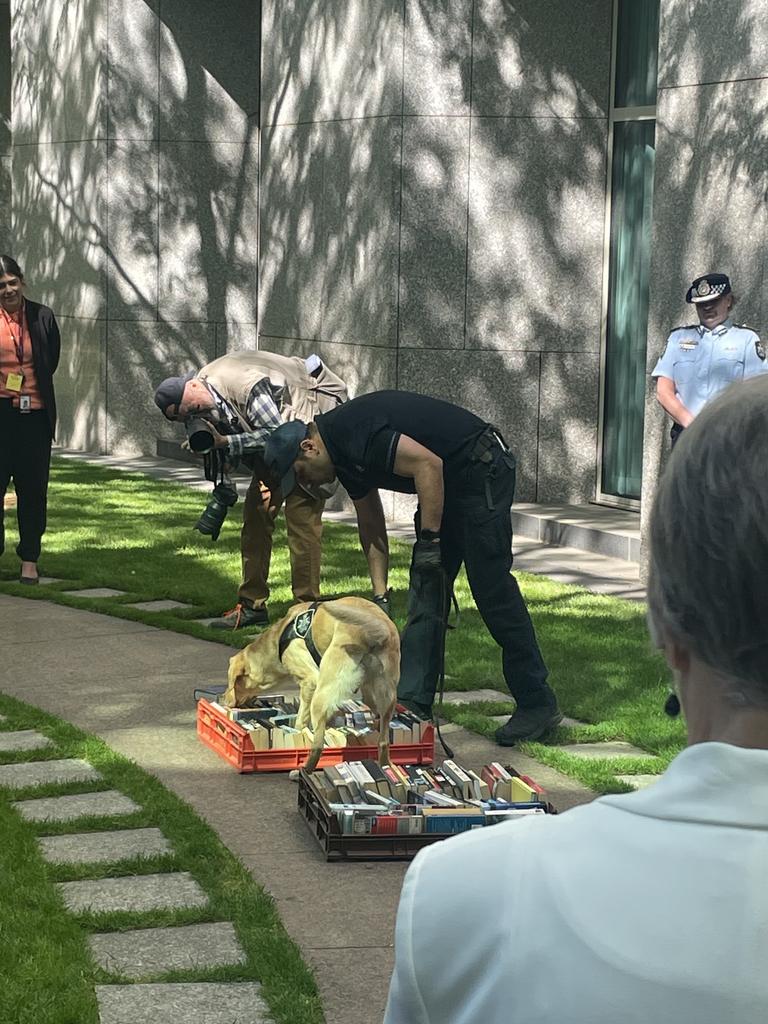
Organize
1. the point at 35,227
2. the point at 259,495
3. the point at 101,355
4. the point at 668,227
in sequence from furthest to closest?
the point at 35,227 → the point at 101,355 → the point at 668,227 → the point at 259,495

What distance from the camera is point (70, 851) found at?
5805 millimetres

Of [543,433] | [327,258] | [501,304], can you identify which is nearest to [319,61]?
[327,258]

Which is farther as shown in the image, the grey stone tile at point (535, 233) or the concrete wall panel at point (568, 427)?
the concrete wall panel at point (568, 427)

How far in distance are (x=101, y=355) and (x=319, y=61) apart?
565cm

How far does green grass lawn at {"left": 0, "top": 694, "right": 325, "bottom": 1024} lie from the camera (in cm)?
449

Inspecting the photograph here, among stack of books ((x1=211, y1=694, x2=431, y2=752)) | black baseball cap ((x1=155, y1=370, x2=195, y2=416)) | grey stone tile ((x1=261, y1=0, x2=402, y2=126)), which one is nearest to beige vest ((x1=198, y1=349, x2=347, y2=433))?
black baseball cap ((x1=155, y1=370, x2=195, y2=416))

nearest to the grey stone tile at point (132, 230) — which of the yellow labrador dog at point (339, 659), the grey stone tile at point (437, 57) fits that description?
the grey stone tile at point (437, 57)

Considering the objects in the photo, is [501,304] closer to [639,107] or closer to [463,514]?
[639,107]

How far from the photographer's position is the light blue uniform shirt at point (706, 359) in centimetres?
1027

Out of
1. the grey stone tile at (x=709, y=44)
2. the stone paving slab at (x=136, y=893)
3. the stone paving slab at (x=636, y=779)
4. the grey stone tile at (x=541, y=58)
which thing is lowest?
the stone paving slab at (x=136, y=893)

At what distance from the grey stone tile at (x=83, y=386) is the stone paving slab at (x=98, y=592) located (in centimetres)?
909

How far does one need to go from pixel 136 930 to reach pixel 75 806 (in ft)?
4.52

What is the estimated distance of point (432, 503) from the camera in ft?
23.1

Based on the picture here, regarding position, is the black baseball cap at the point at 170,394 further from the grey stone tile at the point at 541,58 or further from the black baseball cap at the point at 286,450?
the grey stone tile at the point at 541,58
